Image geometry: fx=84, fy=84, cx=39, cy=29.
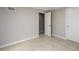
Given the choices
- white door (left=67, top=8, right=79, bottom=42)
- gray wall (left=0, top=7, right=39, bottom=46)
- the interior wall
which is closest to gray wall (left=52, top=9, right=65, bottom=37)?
the interior wall

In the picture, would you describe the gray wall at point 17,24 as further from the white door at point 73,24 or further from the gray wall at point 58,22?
the white door at point 73,24

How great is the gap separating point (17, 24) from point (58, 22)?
299cm

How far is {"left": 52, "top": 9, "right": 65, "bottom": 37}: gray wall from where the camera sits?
18.1 ft

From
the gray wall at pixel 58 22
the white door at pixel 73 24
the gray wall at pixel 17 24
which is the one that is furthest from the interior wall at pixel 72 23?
the gray wall at pixel 17 24

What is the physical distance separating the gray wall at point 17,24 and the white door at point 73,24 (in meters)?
2.24

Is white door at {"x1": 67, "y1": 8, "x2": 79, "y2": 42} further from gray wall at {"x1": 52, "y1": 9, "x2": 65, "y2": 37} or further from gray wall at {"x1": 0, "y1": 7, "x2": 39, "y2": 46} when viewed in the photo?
gray wall at {"x1": 0, "y1": 7, "x2": 39, "y2": 46}

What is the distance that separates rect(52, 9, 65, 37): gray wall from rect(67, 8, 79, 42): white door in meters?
0.49

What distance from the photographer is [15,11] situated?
4219 mm

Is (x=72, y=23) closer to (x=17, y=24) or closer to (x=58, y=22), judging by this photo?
(x=58, y=22)

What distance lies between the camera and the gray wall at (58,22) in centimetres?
553
